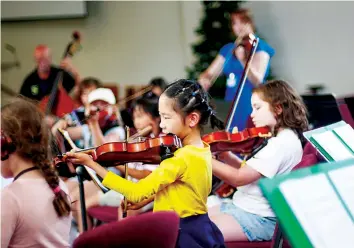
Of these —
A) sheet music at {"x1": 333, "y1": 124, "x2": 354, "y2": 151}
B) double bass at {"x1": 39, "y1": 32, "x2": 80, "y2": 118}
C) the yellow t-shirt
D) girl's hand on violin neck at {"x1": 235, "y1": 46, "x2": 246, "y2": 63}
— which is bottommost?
double bass at {"x1": 39, "y1": 32, "x2": 80, "y2": 118}

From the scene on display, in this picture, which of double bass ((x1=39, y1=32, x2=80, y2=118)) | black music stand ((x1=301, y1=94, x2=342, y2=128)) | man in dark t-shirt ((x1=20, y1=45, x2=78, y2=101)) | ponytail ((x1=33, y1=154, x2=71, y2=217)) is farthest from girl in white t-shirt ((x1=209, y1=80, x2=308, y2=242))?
man in dark t-shirt ((x1=20, y1=45, x2=78, y2=101))

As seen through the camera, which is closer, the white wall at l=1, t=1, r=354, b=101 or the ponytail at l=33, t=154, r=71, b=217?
the ponytail at l=33, t=154, r=71, b=217

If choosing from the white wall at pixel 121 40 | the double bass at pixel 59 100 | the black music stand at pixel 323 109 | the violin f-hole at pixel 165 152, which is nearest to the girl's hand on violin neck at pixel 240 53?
the black music stand at pixel 323 109

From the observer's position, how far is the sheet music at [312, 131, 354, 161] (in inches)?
72.4

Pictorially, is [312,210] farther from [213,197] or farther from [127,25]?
[127,25]

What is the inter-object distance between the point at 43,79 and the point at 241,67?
1836mm

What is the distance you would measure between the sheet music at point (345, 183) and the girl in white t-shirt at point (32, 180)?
2.48ft

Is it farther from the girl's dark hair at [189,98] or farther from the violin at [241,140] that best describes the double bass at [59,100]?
the girl's dark hair at [189,98]

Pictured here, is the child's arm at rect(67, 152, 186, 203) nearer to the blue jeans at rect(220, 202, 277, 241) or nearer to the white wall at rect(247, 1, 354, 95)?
the blue jeans at rect(220, 202, 277, 241)

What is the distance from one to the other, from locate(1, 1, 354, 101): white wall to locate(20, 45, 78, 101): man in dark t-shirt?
65.7 inches

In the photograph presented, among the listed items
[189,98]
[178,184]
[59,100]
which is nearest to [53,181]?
[178,184]

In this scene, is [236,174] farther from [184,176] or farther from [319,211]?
[319,211]

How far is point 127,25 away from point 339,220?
17.5ft

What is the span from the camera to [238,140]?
2420 mm
